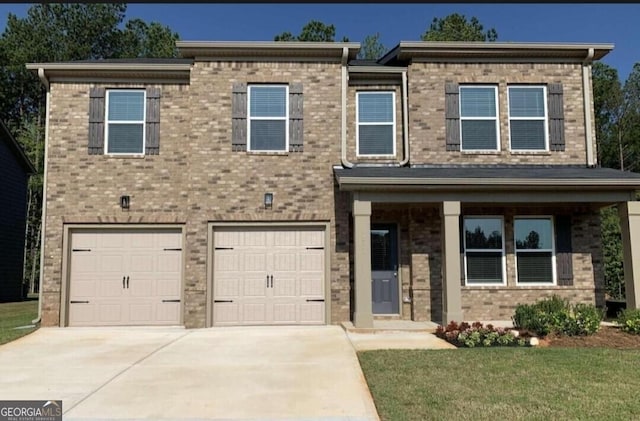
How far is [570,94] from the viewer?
39.8ft

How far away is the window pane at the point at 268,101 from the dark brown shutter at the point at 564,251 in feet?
21.6

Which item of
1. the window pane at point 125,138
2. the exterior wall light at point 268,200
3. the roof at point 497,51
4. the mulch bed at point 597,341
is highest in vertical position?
the roof at point 497,51

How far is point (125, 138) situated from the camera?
11.8m

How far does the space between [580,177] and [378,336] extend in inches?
201

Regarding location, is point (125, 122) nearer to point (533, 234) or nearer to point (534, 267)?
point (533, 234)

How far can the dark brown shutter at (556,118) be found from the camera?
12000mm

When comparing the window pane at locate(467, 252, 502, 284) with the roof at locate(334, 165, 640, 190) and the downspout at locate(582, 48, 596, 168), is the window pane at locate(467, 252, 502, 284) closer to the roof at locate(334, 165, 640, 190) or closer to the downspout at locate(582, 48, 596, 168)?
the roof at locate(334, 165, 640, 190)

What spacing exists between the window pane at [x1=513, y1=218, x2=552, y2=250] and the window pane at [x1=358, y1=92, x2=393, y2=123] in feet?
12.4

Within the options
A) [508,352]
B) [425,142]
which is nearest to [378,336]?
[508,352]

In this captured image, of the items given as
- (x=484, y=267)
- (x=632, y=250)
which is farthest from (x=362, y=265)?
(x=632, y=250)

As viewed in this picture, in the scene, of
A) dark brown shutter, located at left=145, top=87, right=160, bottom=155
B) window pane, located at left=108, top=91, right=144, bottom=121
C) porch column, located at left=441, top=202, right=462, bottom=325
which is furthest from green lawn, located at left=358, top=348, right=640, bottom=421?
window pane, located at left=108, top=91, right=144, bottom=121

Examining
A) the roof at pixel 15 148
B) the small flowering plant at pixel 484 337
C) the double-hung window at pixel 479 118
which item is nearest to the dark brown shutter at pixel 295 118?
the double-hung window at pixel 479 118

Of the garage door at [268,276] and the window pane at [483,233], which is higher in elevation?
the window pane at [483,233]

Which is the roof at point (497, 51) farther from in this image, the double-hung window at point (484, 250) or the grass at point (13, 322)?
the grass at point (13, 322)
